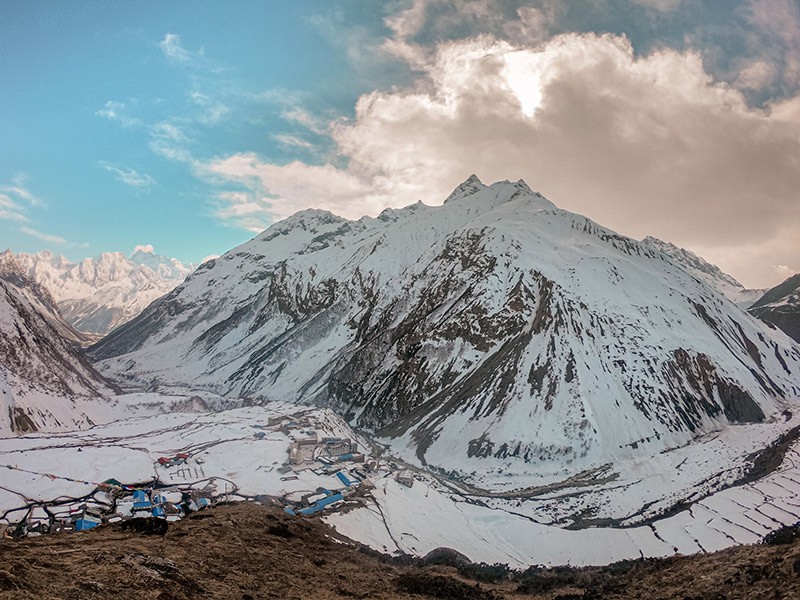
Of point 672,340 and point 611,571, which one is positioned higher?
point 672,340

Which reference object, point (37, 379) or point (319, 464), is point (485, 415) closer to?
point (319, 464)

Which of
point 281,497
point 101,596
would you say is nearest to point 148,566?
point 101,596

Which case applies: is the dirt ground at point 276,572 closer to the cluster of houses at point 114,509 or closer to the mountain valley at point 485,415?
the cluster of houses at point 114,509

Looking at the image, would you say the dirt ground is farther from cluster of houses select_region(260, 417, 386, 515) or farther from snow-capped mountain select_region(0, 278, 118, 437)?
snow-capped mountain select_region(0, 278, 118, 437)

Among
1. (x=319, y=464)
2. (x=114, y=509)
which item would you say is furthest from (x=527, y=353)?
(x=114, y=509)

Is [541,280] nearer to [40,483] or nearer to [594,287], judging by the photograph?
[594,287]

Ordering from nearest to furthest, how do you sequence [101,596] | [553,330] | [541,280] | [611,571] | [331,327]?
[101,596] → [611,571] → [553,330] → [541,280] → [331,327]

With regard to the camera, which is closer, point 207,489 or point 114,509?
point 114,509
